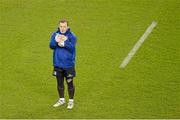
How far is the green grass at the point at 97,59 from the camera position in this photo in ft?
41.3

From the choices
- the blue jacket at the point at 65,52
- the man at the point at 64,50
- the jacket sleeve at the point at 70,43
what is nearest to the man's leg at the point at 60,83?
the man at the point at 64,50

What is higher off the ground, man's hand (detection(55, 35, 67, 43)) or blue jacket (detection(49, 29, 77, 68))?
man's hand (detection(55, 35, 67, 43))

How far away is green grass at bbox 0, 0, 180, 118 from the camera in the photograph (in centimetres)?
1258

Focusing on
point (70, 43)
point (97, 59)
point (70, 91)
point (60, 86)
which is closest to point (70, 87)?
point (70, 91)

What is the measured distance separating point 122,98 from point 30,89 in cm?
216

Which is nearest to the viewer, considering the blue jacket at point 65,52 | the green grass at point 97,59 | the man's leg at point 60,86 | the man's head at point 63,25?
the man's head at point 63,25

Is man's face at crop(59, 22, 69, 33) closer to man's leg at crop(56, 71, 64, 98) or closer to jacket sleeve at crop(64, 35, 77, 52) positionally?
jacket sleeve at crop(64, 35, 77, 52)

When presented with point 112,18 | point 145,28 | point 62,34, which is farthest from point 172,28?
point 62,34

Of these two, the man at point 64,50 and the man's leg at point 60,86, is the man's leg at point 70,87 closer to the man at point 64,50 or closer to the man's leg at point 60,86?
the man at point 64,50

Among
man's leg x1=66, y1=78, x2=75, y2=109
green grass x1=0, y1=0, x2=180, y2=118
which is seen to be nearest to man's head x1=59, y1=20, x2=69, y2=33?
man's leg x1=66, y1=78, x2=75, y2=109

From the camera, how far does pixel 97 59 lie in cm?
1505

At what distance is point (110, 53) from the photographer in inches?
608

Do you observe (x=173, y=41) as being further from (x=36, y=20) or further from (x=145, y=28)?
(x=36, y=20)

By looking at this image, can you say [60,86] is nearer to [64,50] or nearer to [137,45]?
[64,50]
